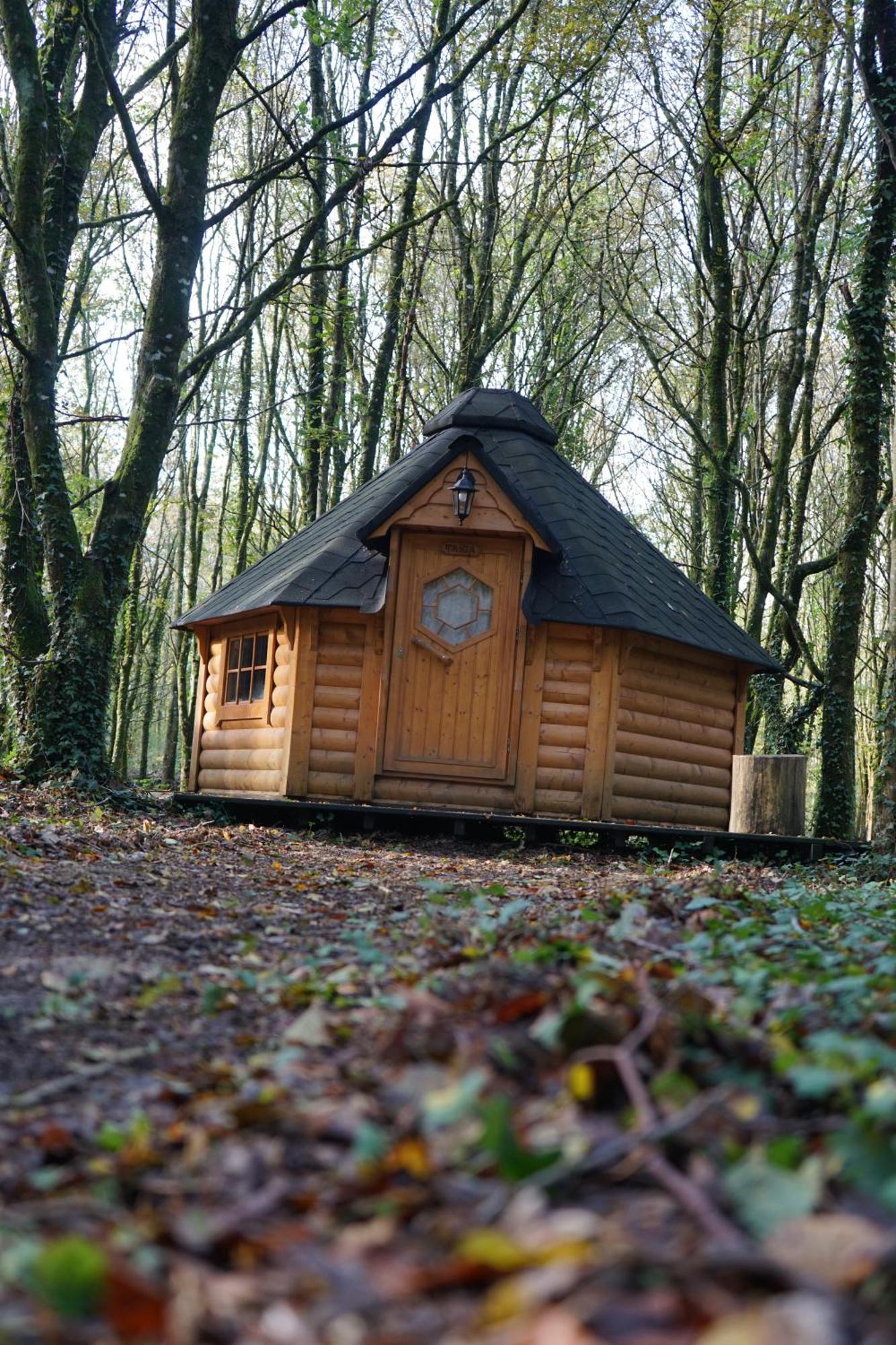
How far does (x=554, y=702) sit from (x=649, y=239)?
40.5 ft

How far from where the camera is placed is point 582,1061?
2207mm

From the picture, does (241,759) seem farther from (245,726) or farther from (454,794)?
(454,794)

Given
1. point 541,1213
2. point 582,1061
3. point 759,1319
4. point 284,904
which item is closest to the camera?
point 759,1319

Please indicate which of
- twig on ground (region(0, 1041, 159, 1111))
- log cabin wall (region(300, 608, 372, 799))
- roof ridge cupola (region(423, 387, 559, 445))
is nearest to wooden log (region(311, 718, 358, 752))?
log cabin wall (region(300, 608, 372, 799))

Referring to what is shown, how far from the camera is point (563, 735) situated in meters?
11.5

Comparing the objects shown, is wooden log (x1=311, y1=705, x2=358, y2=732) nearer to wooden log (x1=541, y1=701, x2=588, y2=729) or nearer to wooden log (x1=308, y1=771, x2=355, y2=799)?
wooden log (x1=308, y1=771, x2=355, y2=799)

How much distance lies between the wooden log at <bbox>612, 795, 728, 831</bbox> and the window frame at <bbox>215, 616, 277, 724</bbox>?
3781 millimetres

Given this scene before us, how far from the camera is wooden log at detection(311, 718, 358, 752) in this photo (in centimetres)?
1166

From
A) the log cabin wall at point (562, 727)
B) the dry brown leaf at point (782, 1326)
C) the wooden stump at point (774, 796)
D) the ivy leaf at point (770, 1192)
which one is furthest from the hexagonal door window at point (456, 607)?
the dry brown leaf at point (782, 1326)

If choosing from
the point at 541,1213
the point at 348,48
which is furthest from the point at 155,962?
the point at 348,48

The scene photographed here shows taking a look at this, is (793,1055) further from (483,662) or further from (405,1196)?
(483,662)

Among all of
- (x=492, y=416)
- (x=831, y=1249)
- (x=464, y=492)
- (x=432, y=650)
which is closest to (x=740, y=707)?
(x=432, y=650)

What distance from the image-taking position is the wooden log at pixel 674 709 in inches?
468

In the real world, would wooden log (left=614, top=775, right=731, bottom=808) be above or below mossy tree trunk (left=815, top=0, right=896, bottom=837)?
below
